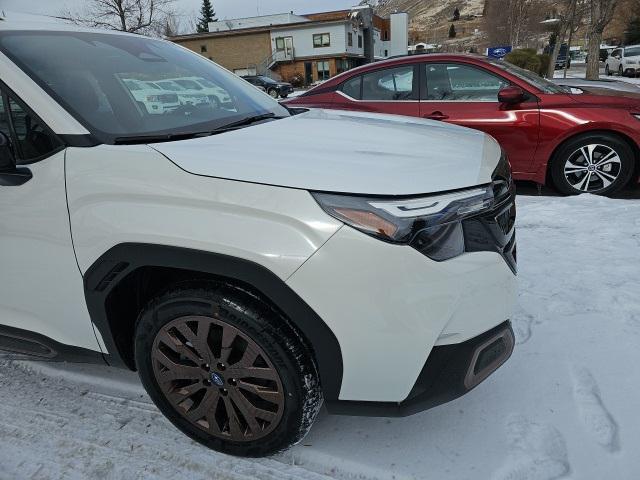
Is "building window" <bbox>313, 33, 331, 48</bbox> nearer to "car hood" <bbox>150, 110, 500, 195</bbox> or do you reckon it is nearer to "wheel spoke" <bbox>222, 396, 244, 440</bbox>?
"car hood" <bbox>150, 110, 500, 195</bbox>

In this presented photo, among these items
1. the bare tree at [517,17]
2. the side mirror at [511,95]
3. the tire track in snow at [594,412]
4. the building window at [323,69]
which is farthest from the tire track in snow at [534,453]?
the building window at [323,69]

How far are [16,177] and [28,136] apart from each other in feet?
0.55

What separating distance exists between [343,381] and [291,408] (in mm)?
241

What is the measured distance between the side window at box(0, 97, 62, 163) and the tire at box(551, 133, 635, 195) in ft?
15.2

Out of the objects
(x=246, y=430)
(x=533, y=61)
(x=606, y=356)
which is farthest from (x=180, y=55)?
(x=533, y=61)

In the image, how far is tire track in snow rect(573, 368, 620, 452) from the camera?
2.02 m

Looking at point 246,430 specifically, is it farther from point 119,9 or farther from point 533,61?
point 119,9

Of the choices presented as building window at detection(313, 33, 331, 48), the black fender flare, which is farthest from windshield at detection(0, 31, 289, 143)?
building window at detection(313, 33, 331, 48)

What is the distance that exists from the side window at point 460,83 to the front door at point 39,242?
14.1 feet

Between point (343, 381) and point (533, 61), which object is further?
point (533, 61)

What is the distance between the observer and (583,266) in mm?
3486

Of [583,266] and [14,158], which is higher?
[14,158]

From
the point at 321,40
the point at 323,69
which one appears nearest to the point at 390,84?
the point at 323,69

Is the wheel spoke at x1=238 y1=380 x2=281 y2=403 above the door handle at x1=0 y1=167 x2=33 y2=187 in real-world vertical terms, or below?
below
